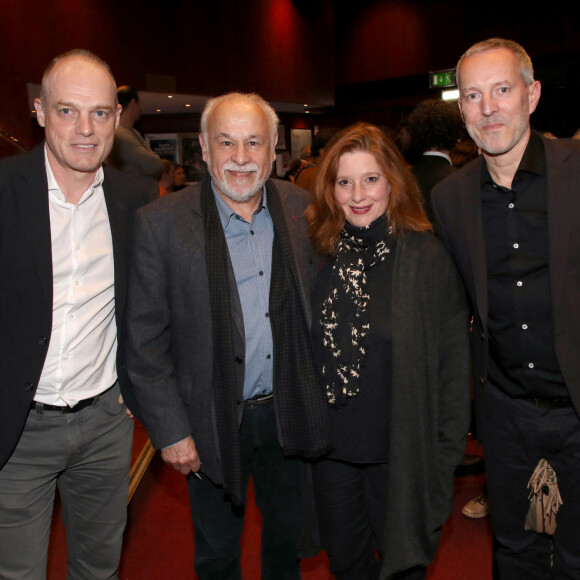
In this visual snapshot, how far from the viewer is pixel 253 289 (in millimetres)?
1980

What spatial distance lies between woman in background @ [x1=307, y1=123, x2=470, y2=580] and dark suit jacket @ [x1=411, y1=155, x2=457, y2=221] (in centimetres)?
133

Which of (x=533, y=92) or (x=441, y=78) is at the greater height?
(x=441, y=78)

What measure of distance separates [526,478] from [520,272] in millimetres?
778

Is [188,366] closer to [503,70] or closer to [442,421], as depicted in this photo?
[442,421]

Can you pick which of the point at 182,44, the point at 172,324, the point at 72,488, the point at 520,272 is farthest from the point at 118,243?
the point at 182,44

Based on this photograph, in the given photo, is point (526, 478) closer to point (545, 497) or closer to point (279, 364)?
point (545, 497)

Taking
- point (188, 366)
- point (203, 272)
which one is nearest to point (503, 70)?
point (203, 272)

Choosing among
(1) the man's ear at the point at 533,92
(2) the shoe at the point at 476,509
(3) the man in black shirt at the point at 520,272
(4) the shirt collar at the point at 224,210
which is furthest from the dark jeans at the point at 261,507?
(1) the man's ear at the point at 533,92

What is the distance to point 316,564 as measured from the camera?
2723mm

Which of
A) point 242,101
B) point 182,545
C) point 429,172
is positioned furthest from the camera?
point 429,172

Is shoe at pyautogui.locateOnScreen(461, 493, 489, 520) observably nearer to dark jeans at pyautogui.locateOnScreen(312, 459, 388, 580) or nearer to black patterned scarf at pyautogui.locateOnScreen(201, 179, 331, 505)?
dark jeans at pyautogui.locateOnScreen(312, 459, 388, 580)

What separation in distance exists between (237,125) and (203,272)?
528 mm

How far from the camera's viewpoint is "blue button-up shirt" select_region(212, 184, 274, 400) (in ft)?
6.49

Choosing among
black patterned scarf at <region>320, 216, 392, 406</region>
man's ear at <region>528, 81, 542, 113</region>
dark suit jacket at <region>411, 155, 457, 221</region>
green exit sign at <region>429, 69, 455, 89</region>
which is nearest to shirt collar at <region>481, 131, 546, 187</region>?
man's ear at <region>528, 81, 542, 113</region>
